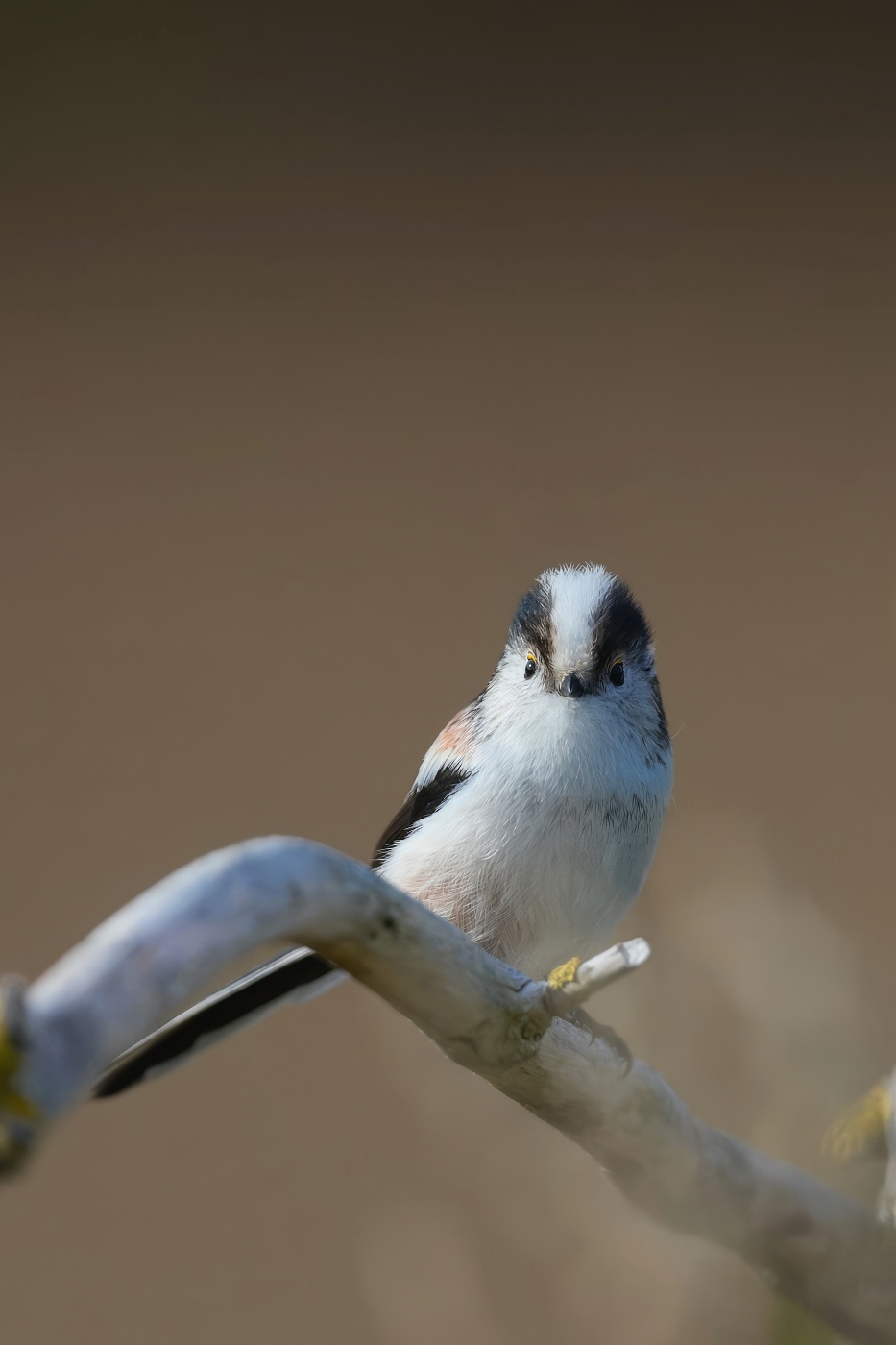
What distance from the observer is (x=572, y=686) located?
52.4 inches

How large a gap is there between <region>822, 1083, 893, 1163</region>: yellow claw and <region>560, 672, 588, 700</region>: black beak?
523mm

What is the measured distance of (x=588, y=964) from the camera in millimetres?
827

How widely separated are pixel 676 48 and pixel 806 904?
8.34ft

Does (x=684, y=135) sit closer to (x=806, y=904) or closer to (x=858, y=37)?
(x=858, y=37)

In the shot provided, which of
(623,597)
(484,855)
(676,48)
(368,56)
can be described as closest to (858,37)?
(676,48)

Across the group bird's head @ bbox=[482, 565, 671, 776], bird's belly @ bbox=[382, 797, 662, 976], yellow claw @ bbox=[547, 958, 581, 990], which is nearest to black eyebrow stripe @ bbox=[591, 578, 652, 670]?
bird's head @ bbox=[482, 565, 671, 776]

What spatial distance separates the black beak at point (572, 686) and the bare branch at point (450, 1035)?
368mm

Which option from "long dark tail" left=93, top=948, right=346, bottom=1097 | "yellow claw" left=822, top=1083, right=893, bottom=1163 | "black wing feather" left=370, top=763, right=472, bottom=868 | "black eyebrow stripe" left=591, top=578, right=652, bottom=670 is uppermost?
"black eyebrow stripe" left=591, top=578, right=652, bottom=670

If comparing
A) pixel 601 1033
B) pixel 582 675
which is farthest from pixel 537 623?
pixel 601 1033

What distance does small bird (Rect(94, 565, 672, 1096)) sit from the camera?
130 cm

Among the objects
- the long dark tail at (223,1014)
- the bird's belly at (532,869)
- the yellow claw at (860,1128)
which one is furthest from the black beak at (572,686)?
the yellow claw at (860,1128)

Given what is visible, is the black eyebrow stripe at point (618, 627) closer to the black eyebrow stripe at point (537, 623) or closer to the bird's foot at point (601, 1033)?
the black eyebrow stripe at point (537, 623)

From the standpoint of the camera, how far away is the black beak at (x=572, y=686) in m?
1.33

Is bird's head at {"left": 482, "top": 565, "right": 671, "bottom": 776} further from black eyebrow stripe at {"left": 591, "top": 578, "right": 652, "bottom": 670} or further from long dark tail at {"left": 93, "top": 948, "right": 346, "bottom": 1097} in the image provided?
long dark tail at {"left": 93, "top": 948, "right": 346, "bottom": 1097}
